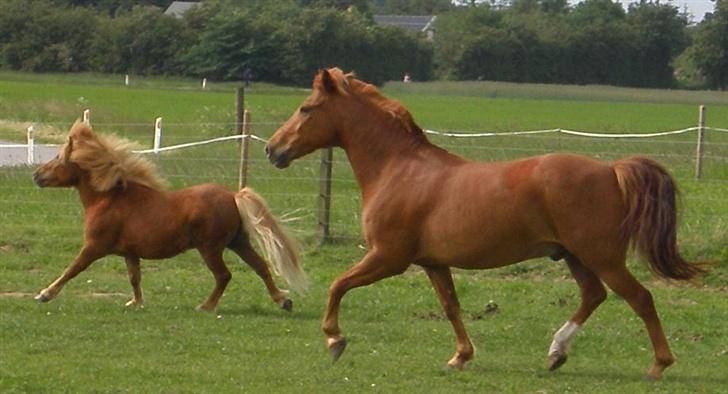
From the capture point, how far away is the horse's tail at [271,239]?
448 inches

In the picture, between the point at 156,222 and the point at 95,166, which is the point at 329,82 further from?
the point at 95,166

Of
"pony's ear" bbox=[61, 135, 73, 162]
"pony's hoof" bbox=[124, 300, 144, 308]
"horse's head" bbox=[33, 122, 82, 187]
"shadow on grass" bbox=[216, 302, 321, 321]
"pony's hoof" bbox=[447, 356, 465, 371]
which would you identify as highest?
"pony's ear" bbox=[61, 135, 73, 162]

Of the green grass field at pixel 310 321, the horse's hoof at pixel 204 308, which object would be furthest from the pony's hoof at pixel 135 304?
the horse's hoof at pixel 204 308

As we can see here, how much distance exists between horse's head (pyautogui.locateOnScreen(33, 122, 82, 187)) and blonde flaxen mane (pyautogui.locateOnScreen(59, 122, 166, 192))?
0.01 metres

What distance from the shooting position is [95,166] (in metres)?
11.7

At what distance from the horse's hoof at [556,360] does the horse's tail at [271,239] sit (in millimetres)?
2911

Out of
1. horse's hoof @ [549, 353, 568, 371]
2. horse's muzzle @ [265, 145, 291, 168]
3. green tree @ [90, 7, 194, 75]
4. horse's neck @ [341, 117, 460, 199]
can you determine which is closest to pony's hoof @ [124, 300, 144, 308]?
horse's muzzle @ [265, 145, 291, 168]

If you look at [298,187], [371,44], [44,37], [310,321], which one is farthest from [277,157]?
[44,37]

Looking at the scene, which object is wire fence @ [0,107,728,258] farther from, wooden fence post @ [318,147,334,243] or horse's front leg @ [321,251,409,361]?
horse's front leg @ [321,251,409,361]

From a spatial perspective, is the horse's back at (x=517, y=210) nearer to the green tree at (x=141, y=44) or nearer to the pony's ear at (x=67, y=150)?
the pony's ear at (x=67, y=150)

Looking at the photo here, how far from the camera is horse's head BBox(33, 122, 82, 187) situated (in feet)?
38.7

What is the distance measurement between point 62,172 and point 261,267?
1.83 m

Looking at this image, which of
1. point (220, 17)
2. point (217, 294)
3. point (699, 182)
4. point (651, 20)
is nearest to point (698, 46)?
point (651, 20)

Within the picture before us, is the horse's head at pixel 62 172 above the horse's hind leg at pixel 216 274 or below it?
above
